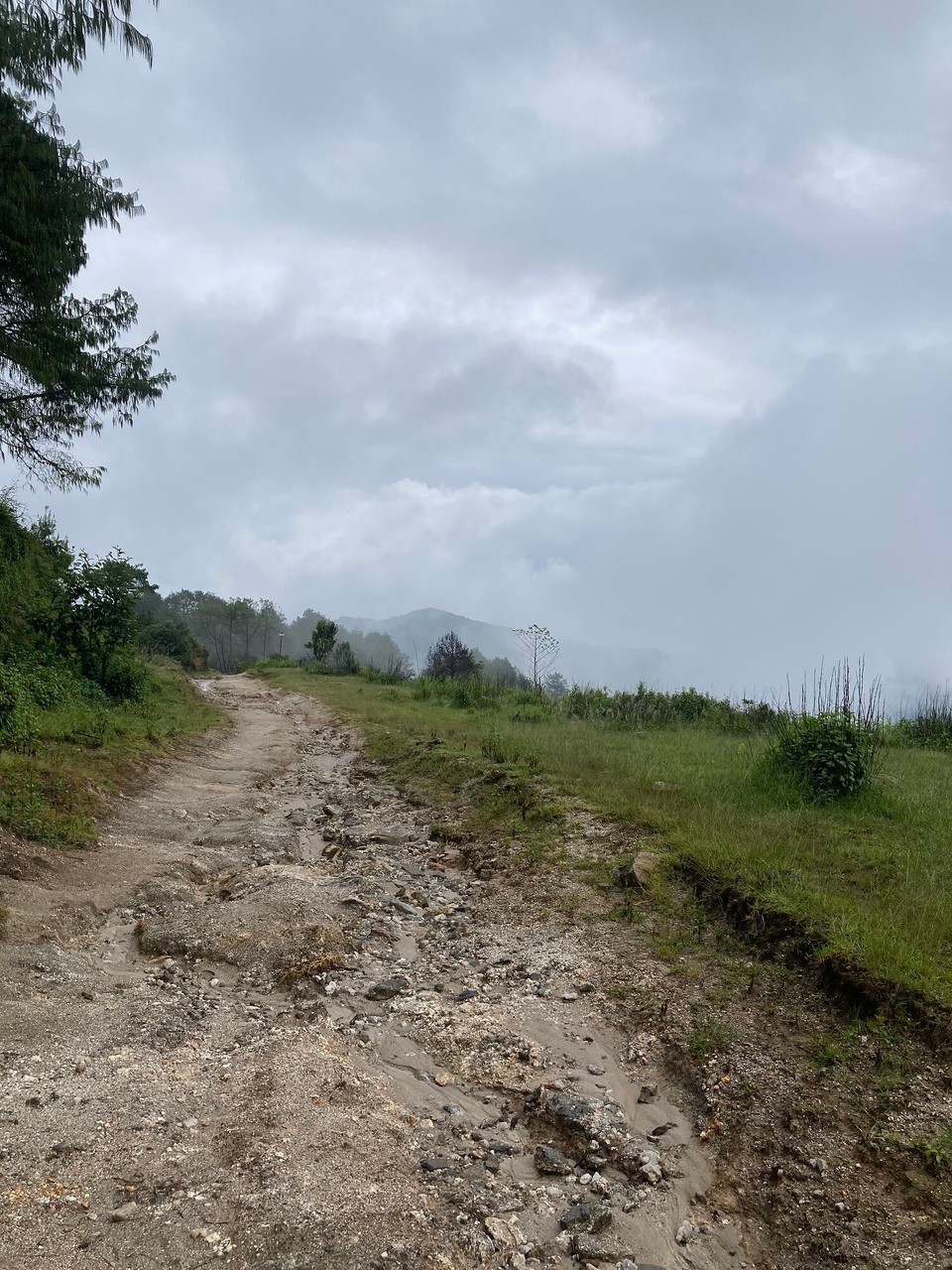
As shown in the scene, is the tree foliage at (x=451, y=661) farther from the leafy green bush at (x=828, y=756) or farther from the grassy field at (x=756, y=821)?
the leafy green bush at (x=828, y=756)

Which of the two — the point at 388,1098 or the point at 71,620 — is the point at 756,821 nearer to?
the point at 388,1098

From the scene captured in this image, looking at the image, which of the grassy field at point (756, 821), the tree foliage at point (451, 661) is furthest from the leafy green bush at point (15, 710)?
the tree foliage at point (451, 661)

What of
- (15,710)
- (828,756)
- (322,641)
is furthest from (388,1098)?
(322,641)

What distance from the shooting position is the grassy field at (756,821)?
5.45 meters

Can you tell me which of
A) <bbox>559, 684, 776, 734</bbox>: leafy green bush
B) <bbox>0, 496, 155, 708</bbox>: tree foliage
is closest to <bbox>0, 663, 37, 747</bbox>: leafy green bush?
→ <bbox>0, 496, 155, 708</bbox>: tree foliage

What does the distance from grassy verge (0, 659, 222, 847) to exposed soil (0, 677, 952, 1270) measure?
2.48ft

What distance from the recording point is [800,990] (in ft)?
16.8

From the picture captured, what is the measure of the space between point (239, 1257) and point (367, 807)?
841cm

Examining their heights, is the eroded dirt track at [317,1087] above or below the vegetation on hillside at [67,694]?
below

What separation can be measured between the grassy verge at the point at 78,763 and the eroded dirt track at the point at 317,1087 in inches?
29.7

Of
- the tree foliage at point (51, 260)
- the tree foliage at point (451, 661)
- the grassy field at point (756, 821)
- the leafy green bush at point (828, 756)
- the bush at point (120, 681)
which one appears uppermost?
the tree foliage at point (51, 260)

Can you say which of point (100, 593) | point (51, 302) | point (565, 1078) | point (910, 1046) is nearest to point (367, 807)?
point (565, 1078)

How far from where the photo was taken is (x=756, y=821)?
27.2 feet

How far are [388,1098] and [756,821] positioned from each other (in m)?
5.57
